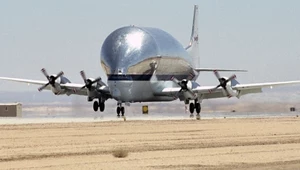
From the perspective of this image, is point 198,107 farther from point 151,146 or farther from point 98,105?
point 151,146

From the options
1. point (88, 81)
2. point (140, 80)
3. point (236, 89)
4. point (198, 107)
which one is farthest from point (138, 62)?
point (236, 89)

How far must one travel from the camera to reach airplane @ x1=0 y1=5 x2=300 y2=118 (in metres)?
73.1

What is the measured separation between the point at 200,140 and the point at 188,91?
116 feet

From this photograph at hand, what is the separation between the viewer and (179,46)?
279ft

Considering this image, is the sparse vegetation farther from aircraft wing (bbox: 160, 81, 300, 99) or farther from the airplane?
aircraft wing (bbox: 160, 81, 300, 99)

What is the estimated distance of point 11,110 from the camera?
74.3 meters

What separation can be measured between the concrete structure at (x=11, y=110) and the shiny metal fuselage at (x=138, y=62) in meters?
7.97

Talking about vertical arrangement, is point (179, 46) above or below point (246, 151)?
above

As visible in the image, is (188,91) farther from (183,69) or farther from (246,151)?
(246,151)

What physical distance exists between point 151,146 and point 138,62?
40312 mm

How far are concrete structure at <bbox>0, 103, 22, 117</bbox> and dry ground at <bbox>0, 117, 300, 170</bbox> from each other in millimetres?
24798

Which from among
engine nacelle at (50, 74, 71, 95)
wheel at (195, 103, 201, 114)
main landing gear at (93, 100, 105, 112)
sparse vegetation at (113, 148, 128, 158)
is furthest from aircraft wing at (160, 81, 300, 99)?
sparse vegetation at (113, 148, 128, 158)

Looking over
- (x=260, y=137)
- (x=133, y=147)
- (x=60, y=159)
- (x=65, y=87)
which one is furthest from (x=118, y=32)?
(x=60, y=159)

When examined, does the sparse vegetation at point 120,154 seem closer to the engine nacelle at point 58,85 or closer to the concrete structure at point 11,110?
the concrete structure at point 11,110
